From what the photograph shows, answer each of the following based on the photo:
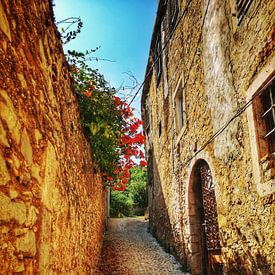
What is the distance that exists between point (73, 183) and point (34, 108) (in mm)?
1548

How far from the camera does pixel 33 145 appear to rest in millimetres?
1894

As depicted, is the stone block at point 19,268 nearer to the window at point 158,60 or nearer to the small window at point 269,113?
the small window at point 269,113

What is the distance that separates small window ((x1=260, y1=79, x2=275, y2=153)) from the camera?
3.52 metres

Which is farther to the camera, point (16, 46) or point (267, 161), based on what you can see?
point (267, 161)

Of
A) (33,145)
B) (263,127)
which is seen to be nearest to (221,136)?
(263,127)

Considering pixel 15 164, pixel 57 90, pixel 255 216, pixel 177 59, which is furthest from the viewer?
pixel 177 59

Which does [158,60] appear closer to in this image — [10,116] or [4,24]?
[4,24]

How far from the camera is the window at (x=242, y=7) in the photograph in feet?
12.9

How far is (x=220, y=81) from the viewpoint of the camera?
4.88 m

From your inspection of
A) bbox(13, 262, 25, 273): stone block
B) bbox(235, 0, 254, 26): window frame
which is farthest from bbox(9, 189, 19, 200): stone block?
bbox(235, 0, 254, 26): window frame

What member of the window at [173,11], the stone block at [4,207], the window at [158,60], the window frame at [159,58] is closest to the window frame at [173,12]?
the window at [173,11]

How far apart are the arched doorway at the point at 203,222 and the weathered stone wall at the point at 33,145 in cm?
347

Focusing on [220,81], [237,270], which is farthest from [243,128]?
[237,270]

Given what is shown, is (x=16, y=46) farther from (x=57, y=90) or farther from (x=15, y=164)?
(x=57, y=90)
